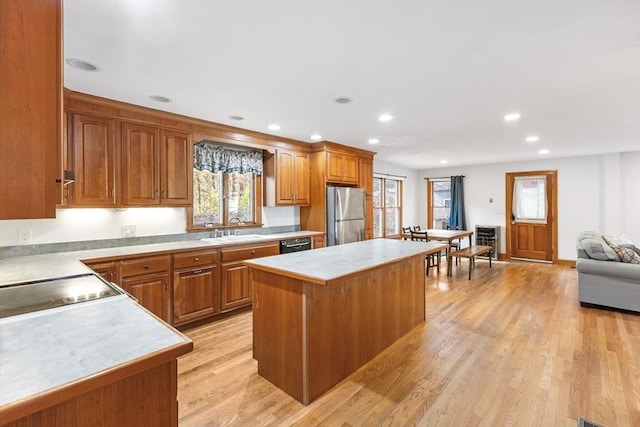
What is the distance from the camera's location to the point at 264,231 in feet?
15.4

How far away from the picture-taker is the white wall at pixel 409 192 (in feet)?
25.1

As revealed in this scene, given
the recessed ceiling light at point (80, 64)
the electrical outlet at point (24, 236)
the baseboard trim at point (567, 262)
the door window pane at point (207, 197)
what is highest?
the recessed ceiling light at point (80, 64)

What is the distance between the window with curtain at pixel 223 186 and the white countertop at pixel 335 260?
188 centimetres

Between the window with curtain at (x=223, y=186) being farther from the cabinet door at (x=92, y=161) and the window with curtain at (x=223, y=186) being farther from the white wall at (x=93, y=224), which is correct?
the cabinet door at (x=92, y=161)

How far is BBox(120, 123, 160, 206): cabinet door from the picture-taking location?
3.16 metres

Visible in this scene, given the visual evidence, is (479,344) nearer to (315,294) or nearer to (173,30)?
(315,294)

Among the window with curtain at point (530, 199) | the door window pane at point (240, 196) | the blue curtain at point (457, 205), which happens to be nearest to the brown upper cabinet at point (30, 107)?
the door window pane at point (240, 196)

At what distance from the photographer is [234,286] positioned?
3.67 meters

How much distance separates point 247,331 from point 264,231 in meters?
1.72

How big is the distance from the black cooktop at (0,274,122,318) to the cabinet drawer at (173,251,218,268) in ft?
4.23

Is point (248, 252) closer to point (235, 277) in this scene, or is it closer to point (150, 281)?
point (235, 277)

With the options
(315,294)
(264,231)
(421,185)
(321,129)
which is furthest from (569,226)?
(315,294)

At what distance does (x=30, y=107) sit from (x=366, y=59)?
1.90m

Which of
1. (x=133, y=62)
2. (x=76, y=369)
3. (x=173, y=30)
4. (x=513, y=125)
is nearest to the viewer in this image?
(x=76, y=369)
